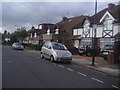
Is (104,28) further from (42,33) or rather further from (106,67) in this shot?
(42,33)

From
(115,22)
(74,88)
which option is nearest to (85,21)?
(115,22)

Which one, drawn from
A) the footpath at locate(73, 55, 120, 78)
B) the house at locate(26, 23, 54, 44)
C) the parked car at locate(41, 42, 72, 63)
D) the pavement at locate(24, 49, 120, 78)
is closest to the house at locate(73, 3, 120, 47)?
the pavement at locate(24, 49, 120, 78)

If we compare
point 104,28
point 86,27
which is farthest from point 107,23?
point 86,27

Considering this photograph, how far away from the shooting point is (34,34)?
7525cm

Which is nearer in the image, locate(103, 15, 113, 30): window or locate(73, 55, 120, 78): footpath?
locate(73, 55, 120, 78): footpath

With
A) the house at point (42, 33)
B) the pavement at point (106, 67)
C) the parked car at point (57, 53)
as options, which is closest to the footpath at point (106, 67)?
the pavement at point (106, 67)

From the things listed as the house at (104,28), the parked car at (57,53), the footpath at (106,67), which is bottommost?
the footpath at (106,67)

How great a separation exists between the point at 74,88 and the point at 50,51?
34.8 feet

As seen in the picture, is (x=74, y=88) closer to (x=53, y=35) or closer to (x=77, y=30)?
(x=77, y=30)

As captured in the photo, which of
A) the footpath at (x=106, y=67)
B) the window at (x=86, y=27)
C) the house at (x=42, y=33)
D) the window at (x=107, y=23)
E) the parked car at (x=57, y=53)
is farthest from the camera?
the house at (x=42, y=33)

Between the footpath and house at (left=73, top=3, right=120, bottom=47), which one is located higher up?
house at (left=73, top=3, right=120, bottom=47)

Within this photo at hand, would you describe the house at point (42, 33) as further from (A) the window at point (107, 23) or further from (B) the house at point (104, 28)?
(A) the window at point (107, 23)

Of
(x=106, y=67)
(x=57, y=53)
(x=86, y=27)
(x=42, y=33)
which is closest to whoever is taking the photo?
(x=106, y=67)

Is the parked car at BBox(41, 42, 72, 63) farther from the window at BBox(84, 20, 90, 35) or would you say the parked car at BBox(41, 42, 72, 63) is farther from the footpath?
the window at BBox(84, 20, 90, 35)
